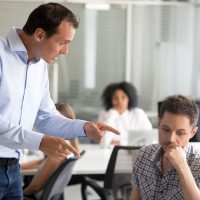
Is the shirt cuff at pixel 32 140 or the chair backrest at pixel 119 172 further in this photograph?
the chair backrest at pixel 119 172

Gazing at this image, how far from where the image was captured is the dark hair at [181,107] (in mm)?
2379

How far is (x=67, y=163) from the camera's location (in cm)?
363

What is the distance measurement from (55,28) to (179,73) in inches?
202

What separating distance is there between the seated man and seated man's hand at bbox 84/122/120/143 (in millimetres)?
196

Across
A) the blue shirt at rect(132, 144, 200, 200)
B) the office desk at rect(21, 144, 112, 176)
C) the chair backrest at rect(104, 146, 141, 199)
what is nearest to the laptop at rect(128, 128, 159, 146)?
the office desk at rect(21, 144, 112, 176)

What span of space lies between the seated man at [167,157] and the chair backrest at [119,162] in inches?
49.8

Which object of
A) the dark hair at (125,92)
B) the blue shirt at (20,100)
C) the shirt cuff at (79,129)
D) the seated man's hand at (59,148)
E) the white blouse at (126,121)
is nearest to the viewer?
the seated man's hand at (59,148)

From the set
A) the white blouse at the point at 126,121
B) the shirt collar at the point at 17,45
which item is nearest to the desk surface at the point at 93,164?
the white blouse at the point at 126,121

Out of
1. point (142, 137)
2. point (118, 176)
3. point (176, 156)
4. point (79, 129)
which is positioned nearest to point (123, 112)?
point (142, 137)

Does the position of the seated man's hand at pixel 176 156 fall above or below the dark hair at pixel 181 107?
below

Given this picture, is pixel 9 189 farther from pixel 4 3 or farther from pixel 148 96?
pixel 148 96

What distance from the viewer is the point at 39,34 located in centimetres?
231

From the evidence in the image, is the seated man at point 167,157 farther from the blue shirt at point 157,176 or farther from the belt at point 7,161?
the belt at point 7,161

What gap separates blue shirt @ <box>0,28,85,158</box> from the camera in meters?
2.15
